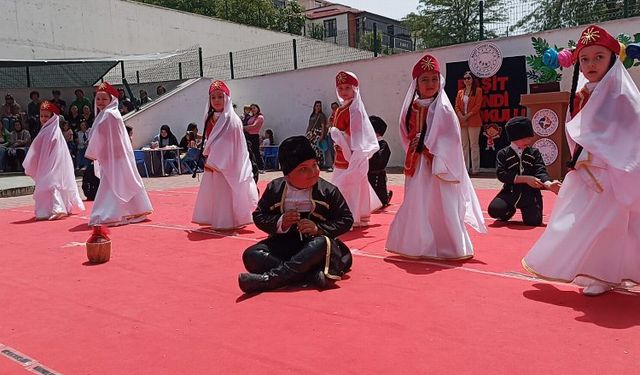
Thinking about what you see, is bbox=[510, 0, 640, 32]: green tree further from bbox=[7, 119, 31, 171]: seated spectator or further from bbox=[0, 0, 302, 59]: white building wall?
bbox=[0, 0, 302, 59]: white building wall

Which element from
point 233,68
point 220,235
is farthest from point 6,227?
point 233,68

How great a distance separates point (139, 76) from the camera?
25.0 metres

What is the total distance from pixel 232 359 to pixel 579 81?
11.4 ft

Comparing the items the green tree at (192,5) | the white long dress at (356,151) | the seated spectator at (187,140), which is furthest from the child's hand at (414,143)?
the green tree at (192,5)

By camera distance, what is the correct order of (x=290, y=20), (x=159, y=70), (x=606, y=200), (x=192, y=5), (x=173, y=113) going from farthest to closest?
(x=290, y=20), (x=192, y=5), (x=159, y=70), (x=173, y=113), (x=606, y=200)

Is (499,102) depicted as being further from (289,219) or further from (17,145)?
(17,145)

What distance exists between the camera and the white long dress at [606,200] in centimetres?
410

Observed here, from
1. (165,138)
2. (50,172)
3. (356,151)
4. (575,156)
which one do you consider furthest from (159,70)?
(575,156)

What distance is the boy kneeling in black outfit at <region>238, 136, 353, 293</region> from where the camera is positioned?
15.5 feet

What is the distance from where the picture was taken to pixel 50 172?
32.7 feet

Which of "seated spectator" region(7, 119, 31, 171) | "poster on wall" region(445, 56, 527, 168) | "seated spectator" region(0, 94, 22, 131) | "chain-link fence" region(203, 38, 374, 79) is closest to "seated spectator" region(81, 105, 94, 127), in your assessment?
"seated spectator" region(7, 119, 31, 171)

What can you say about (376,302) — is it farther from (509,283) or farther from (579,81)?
(579,81)

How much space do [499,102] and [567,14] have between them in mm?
5256

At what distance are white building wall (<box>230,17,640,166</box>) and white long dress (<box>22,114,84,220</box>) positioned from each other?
Result: 30.7ft
